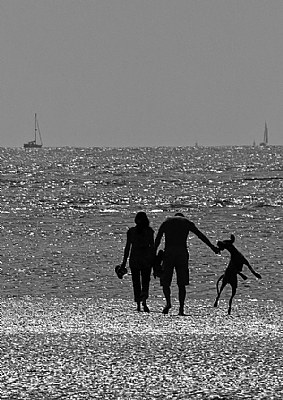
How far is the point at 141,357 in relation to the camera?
12.0 m

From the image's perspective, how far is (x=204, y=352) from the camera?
1234 centimetres

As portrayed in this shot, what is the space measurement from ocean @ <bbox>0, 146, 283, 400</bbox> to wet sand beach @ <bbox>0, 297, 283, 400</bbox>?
0.05 feet

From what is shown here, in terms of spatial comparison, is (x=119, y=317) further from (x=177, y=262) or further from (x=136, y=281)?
(x=177, y=262)

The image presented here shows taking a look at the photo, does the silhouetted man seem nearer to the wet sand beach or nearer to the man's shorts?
the man's shorts

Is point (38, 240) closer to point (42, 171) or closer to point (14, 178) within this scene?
point (14, 178)

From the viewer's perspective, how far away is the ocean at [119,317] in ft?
34.7

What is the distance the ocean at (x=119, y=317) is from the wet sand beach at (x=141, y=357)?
0.5 inches

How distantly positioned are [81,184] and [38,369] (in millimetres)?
97041

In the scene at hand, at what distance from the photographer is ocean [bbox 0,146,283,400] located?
10562 millimetres

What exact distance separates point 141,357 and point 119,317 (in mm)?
5421

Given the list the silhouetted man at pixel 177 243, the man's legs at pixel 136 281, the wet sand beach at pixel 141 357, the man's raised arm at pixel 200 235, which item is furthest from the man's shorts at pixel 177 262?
the wet sand beach at pixel 141 357

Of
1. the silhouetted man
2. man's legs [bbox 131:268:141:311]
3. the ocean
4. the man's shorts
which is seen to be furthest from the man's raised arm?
man's legs [bbox 131:268:141:311]

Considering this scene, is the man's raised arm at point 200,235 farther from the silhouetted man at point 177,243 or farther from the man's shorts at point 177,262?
the man's shorts at point 177,262

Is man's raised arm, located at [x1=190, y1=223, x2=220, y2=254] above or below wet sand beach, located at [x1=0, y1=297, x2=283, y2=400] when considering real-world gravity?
above
